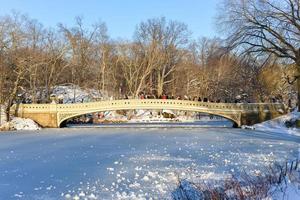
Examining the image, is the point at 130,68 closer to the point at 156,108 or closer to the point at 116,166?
the point at 156,108

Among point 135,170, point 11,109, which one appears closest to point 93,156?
point 135,170

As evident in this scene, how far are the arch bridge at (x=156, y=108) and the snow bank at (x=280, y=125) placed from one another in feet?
4.71

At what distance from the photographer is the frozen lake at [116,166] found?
10.8m

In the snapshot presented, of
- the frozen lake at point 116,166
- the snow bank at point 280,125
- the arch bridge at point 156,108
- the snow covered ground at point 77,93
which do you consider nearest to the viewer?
the frozen lake at point 116,166

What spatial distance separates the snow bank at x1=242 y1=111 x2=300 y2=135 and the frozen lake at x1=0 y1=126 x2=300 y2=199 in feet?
32.5

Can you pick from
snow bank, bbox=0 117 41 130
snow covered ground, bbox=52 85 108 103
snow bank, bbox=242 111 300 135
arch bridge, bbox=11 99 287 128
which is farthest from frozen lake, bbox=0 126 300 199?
snow covered ground, bbox=52 85 108 103

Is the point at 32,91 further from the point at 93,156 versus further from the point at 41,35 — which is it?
the point at 93,156

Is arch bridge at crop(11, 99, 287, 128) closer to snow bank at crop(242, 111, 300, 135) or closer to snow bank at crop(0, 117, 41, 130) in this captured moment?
snow bank at crop(0, 117, 41, 130)

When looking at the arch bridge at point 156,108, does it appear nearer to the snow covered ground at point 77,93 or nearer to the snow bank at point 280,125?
the snow bank at point 280,125

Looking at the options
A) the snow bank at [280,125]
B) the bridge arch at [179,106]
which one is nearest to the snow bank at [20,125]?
the bridge arch at [179,106]

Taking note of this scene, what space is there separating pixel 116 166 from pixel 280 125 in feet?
71.2

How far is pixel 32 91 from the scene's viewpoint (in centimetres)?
4769

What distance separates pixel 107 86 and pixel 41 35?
12.1 m

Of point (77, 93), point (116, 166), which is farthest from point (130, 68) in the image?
point (116, 166)
